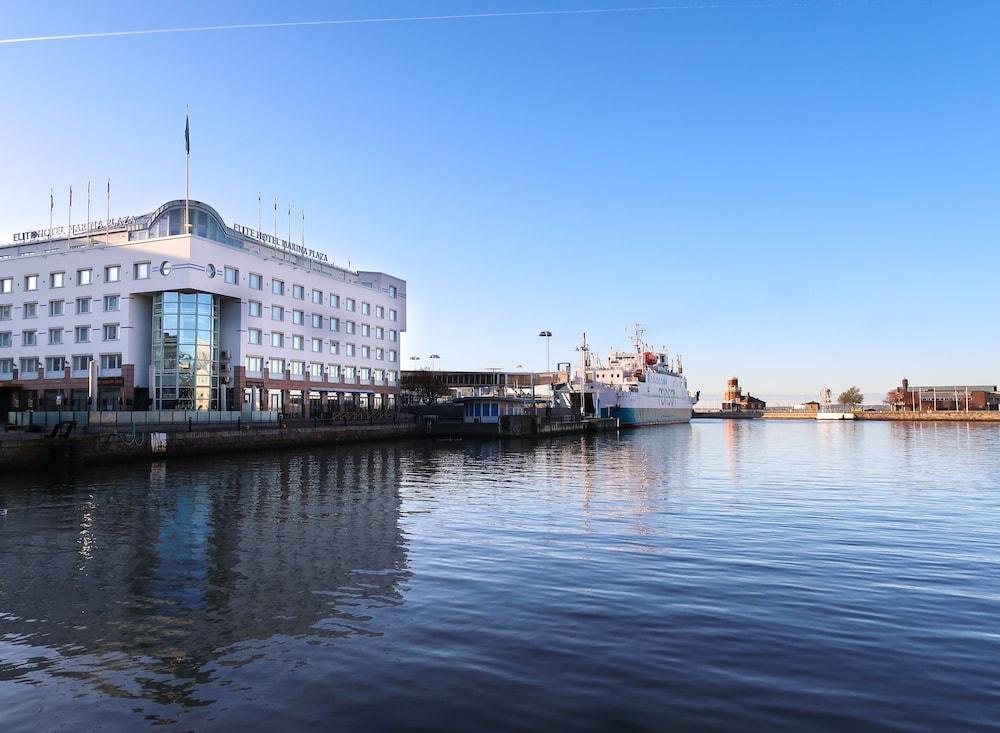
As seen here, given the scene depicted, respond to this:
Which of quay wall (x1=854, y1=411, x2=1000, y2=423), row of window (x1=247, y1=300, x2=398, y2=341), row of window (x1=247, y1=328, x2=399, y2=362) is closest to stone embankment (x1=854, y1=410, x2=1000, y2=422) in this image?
quay wall (x1=854, y1=411, x2=1000, y2=423)

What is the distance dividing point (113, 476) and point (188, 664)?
2994 cm

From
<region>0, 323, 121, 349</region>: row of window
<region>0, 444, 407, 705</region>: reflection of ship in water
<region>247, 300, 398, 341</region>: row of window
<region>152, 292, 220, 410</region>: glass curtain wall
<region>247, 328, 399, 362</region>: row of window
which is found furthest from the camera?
<region>247, 300, 398, 341</region>: row of window

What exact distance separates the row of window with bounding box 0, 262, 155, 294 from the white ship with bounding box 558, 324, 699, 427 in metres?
68.6

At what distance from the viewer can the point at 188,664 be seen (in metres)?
9.77

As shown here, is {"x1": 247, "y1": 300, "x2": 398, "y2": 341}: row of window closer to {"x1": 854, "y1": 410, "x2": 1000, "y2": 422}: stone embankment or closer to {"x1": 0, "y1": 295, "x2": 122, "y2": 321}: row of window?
{"x1": 0, "y1": 295, "x2": 122, "y2": 321}: row of window

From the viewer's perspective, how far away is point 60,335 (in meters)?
72.9

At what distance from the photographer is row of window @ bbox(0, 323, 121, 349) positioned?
230 ft

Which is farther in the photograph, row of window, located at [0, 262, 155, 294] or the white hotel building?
row of window, located at [0, 262, 155, 294]

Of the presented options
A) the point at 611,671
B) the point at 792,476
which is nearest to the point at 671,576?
the point at 611,671

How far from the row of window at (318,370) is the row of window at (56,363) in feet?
42.4

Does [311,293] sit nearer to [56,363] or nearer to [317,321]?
[317,321]

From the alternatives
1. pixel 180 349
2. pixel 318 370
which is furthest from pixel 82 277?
pixel 318 370

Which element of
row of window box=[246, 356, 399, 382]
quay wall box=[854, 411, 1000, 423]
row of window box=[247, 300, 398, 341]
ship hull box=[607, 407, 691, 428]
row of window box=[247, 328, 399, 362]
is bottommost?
quay wall box=[854, 411, 1000, 423]

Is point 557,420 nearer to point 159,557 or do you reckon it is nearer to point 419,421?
point 419,421
